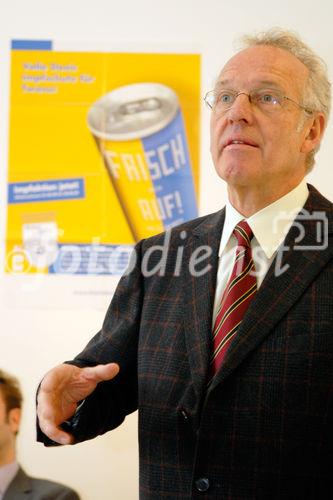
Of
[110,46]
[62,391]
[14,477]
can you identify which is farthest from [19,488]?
[110,46]

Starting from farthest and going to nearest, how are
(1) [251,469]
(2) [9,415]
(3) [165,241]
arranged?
(2) [9,415] → (3) [165,241] → (1) [251,469]

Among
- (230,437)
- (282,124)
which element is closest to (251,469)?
(230,437)

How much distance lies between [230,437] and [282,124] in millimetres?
644

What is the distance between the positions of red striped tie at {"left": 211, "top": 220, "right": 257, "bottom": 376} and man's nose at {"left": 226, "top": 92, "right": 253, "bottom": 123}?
242mm

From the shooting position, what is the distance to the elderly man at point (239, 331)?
3.36 ft

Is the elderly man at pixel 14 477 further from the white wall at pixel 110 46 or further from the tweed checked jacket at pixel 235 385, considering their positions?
the tweed checked jacket at pixel 235 385

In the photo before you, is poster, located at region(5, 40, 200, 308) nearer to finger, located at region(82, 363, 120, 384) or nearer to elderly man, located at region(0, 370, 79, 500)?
elderly man, located at region(0, 370, 79, 500)

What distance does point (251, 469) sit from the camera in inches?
40.4

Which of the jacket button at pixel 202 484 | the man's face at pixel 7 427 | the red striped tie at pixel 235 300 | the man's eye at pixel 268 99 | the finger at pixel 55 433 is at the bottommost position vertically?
the man's face at pixel 7 427

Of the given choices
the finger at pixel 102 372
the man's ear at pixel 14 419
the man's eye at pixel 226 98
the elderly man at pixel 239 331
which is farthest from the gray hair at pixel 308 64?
the man's ear at pixel 14 419

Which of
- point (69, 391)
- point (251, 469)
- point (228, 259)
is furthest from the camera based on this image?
point (228, 259)

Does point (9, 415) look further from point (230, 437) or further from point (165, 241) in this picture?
point (230, 437)

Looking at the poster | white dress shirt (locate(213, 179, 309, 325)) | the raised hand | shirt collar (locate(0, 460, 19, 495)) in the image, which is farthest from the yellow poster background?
the raised hand

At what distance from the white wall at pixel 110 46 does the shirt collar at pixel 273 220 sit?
0.93 meters
